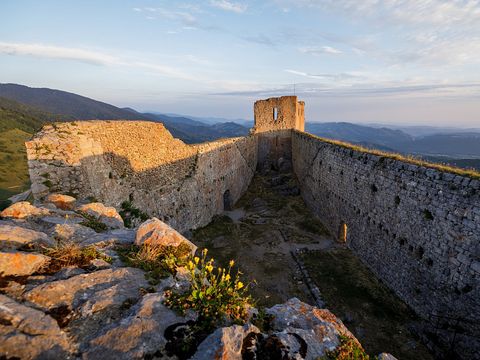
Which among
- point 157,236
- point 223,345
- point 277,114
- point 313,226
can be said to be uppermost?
point 277,114

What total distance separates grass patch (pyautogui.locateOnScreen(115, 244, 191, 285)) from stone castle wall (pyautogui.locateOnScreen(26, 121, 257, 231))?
6.67 m

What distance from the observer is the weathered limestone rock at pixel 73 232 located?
6879 millimetres

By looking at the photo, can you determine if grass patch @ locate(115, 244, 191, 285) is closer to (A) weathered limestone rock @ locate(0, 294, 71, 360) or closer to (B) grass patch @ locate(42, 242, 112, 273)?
(B) grass patch @ locate(42, 242, 112, 273)

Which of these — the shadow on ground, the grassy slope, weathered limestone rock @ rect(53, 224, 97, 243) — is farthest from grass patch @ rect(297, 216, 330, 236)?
the grassy slope

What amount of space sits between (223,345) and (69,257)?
360 cm

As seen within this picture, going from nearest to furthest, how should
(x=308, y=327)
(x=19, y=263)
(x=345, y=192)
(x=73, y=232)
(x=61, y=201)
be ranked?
(x=19, y=263) < (x=308, y=327) < (x=73, y=232) < (x=61, y=201) < (x=345, y=192)

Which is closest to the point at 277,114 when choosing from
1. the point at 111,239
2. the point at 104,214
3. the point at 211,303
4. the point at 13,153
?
the point at 104,214

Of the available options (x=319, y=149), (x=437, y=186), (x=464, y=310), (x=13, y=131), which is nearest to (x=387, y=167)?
(x=437, y=186)

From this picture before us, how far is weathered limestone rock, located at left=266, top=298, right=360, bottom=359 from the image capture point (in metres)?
4.65

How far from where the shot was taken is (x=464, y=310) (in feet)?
32.3

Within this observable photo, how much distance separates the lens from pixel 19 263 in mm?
4957

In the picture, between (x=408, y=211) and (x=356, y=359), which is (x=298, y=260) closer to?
(x=408, y=211)

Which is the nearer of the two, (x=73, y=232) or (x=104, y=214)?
(x=73, y=232)

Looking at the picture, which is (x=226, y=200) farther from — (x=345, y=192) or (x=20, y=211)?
(x=20, y=211)
